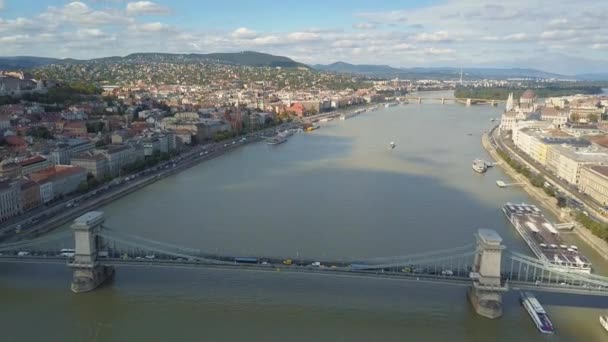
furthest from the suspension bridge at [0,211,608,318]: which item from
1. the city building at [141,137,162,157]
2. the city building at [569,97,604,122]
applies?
the city building at [569,97,604,122]

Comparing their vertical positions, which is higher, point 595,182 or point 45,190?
point 595,182

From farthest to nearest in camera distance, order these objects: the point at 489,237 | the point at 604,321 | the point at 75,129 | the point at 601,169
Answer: the point at 75,129 → the point at 601,169 → the point at 489,237 → the point at 604,321

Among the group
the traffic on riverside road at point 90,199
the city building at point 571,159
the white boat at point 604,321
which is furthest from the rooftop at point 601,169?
the traffic on riverside road at point 90,199

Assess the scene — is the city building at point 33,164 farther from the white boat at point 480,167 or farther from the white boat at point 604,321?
the white boat at point 480,167

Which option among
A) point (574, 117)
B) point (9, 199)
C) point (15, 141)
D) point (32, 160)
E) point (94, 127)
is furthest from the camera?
point (574, 117)

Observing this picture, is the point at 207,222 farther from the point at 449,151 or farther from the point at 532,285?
the point at 449,151

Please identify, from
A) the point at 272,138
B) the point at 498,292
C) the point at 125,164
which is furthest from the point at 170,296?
the point at 272,138

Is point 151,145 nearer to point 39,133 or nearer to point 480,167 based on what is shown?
point 39,133

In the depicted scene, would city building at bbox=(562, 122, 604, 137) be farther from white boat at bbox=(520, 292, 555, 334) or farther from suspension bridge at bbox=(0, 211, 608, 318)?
white boat at bbox=(520, 292, 555, 334)

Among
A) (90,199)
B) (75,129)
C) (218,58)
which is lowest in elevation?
(90,199)

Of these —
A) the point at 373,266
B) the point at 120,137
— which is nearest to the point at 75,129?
the point at 120,137
